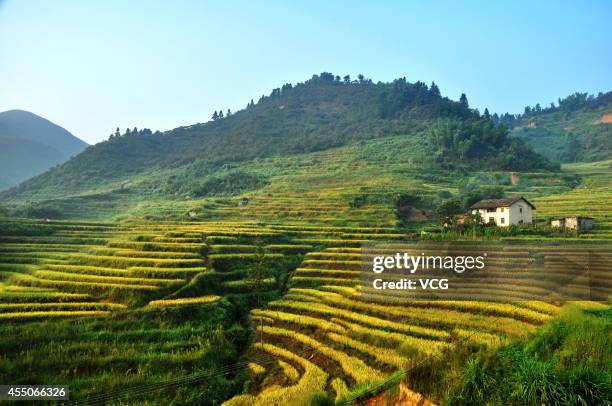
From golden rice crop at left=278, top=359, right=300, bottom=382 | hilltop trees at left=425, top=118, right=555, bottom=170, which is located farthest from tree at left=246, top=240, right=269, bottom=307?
hilltop trees at left=425, top=118, right=555, bottom=170

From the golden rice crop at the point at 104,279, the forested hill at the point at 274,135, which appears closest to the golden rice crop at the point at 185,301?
the golden rice crop at the point at 104,279

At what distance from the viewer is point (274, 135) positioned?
104 m

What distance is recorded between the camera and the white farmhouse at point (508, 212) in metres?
35.4

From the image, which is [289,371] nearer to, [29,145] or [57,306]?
[57,306]

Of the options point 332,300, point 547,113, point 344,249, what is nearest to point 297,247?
point 344,249

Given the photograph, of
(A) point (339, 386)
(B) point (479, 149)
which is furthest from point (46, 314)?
(B) point (479, 149)

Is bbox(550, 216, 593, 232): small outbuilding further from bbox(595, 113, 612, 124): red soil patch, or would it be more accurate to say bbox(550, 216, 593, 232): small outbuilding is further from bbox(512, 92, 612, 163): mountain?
bbox(595, 113, 612, 124): red soil patch

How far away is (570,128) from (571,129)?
161 cm

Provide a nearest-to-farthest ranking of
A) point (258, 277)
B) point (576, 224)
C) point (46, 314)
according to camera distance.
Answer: point (46, 314) → point (258, 277) → point (576, 224)

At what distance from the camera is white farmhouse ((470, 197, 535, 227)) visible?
3538 cm

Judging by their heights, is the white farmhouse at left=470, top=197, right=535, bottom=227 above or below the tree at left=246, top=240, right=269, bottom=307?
above

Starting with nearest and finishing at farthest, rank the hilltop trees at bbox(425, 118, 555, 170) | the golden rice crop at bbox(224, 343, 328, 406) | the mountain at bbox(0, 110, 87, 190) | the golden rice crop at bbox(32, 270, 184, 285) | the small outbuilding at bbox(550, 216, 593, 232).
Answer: the golden rice crop at bbox(224, 343, 328, 406) → the golden rice crop at bbox(32, 270, 184, 285) → the small outbuilding at bbox(550, 216, 593, 232) → the hilltop trees at bbox(425, 118, 555, 170) → the mountain at bbox(0, 110, 87, 190)

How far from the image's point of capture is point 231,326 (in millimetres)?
22016

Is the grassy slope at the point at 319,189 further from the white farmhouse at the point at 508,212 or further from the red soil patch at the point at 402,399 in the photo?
the red soil patch at the point at 402,399
